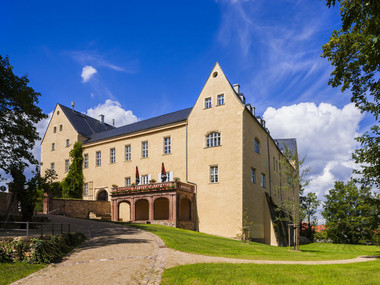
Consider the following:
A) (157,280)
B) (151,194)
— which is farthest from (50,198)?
(157,280)

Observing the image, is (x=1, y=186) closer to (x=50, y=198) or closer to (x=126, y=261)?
(x=50, y=198)

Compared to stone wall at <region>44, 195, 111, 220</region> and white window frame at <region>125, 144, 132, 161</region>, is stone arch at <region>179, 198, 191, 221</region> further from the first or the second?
white window frame at <region>125, 144, 132, 161</region>

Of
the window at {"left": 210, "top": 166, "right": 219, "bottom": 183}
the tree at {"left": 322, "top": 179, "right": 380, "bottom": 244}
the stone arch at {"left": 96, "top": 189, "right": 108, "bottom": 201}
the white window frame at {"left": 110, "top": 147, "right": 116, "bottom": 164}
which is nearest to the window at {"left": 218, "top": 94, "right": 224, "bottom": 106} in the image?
the window at {"left": 210, "top": 166, "right": 219, "bottom": 183}

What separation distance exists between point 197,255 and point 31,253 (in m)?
6.89

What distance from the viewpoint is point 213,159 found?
30.6 m

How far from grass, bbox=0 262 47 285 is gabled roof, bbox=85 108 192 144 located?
73.7ft

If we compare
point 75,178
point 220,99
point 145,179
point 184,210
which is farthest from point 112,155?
point 220,99

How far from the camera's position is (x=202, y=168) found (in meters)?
31.1

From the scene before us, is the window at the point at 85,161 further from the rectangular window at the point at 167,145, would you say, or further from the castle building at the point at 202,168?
the rectangular window at the point at 167,145

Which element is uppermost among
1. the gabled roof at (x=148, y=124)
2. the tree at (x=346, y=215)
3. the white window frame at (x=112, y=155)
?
the gabled roof at (x=148, y=124)

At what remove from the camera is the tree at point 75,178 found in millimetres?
41125

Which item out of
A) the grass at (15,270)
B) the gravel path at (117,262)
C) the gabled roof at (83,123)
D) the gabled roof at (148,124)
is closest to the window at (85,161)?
the gabled roof at (148,124)

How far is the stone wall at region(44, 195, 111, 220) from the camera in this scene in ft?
106

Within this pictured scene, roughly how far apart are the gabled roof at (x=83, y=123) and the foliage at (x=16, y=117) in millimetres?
19807
